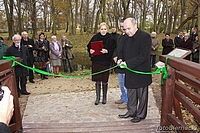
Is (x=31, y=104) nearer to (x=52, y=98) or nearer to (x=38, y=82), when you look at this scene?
(x=52, y=98)

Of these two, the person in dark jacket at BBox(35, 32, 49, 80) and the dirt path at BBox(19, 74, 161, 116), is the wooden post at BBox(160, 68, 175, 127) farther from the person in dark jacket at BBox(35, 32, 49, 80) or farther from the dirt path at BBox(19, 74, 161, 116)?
the person in dark jacket at BBox(35, 32, 49, 80)

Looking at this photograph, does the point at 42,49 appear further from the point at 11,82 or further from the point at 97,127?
the point at 97,127

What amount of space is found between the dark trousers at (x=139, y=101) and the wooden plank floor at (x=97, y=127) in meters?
0.20

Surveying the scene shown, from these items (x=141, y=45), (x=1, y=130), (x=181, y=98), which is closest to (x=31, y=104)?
(x=141, y=45)

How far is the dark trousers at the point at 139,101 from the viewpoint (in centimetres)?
416

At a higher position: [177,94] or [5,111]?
[5,111]

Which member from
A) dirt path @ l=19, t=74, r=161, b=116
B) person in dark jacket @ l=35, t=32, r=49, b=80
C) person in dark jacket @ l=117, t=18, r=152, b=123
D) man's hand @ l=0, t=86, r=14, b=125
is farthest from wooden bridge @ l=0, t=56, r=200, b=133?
person in dark jacket @ l=35, t=32, r=49, b=80

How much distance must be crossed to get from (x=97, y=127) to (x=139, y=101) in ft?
3.16

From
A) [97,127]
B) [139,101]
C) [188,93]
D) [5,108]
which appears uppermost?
[5,108]

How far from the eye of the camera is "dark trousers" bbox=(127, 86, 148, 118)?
13.6 ft

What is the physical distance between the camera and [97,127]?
156 inches

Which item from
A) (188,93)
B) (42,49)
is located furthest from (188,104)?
(42,49)

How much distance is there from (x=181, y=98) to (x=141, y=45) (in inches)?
50.3

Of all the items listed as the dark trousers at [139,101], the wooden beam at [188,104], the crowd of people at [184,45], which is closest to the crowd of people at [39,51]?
the dark trousers at [139,101]
